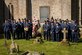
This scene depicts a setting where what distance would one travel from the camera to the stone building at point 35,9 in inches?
1587

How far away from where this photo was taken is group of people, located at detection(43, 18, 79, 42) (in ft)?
94.3

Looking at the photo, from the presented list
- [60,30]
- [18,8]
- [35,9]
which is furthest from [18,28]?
[35,9]

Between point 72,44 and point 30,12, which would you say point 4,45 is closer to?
point 72,44

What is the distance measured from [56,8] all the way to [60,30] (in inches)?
451

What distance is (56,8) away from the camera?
1587 inches

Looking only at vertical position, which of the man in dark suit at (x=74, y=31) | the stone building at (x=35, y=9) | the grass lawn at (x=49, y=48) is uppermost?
the stone building at (x=35, y=9)

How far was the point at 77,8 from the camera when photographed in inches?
1624

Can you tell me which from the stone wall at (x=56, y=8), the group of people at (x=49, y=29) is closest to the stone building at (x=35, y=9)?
the stone wall at (x=56, y=8)

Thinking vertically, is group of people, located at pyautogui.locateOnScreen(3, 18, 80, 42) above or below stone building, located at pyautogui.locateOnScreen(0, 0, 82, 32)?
below

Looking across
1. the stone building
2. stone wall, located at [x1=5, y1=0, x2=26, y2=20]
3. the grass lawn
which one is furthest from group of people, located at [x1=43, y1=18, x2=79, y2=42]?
stone wall, located at [x1=5, y1=0, x2=26, y2=20]

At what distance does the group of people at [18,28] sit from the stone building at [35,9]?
9399 millimetres

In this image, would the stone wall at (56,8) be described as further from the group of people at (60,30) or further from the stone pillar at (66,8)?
the group of people at (60,30)

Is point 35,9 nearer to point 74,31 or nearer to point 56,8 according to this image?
point 56,8

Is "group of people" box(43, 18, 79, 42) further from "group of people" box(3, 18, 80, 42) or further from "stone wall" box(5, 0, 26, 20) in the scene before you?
"stone wall" box(5, 0, 26, 20)
